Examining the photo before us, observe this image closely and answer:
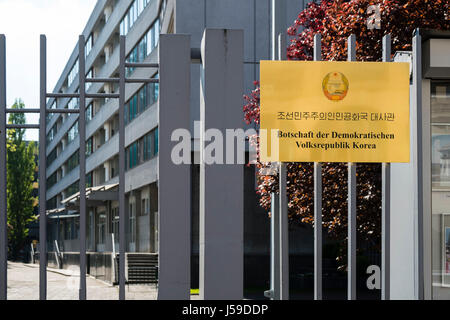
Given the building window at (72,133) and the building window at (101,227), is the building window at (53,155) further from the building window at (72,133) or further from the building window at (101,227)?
the building window at (101,227)

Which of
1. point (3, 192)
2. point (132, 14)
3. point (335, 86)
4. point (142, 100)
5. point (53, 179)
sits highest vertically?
point (132, 14)

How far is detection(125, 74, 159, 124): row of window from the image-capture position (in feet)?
127

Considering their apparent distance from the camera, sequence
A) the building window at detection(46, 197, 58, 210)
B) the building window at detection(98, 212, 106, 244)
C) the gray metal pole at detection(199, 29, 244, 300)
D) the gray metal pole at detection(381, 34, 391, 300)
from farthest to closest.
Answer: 1. the building window at detection(46, 197, 58, 210)
2. the building window at detection(98, 212, 106, 244)
3. the gray metal pole at detection(381, 34, 391, 300)
4. the gray metal pole at detection(199, 29, 244, 300)

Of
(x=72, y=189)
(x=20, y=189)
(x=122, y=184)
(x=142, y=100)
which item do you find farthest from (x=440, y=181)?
(x=20, y=189)

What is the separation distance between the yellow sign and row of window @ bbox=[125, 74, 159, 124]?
3035cm

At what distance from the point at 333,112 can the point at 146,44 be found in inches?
1435

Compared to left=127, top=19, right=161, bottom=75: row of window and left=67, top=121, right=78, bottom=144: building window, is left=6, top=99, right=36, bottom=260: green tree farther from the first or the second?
left=127, top=19, right=161, bottom=75: row of window

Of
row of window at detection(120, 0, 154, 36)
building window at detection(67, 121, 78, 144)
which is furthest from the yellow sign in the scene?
building window at detection(67, 121, 78, 144)

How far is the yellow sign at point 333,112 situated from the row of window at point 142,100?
3035 cm

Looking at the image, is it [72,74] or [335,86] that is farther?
[72,74]

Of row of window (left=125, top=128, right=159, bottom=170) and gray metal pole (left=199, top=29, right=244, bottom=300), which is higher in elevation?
row of window (left=125, top=128, right=159, bottom=170)

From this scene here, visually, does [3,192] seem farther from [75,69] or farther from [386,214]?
[75,69]

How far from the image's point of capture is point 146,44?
138ft
